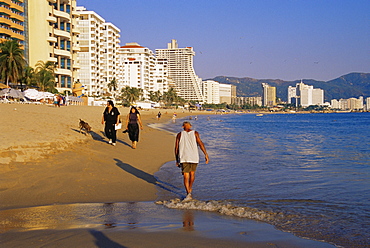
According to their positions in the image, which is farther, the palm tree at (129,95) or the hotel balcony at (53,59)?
the palm tree at (129,95)

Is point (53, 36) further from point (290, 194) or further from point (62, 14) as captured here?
point (290, 194)

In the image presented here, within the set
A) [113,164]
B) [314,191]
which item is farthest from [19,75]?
[314,191]

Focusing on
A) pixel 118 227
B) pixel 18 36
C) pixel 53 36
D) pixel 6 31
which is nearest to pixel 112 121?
pixel 118 227

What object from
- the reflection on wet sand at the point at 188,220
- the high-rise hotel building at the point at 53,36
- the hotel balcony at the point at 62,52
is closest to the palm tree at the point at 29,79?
the high-rise hotel building at the point at 53,36

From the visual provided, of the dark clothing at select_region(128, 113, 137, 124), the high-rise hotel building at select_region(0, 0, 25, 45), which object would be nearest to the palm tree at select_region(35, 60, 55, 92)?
the high-rise hotel building at select_region(0, 0, 25, 45)

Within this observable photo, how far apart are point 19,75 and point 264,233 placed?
54360 millimetres

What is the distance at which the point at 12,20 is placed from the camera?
63.5 m

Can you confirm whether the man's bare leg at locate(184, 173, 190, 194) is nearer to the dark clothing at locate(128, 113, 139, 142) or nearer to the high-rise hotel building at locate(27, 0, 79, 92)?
the dark clothing at locate(128, 113, 139, 142)

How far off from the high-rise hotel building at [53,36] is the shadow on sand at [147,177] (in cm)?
6273

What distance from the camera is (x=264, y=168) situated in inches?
444

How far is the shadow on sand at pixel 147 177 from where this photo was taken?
8.18 m

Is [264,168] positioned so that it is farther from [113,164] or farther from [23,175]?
[23,175]

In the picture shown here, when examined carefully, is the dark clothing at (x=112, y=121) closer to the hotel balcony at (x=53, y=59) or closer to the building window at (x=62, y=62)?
the hotel balcony at (x=53, y=59)

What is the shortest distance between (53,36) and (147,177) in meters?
66.2
